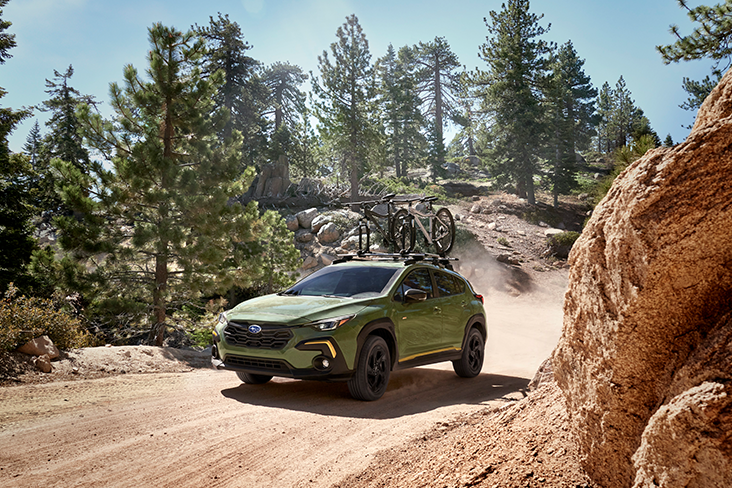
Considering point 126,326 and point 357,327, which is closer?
point 357,327

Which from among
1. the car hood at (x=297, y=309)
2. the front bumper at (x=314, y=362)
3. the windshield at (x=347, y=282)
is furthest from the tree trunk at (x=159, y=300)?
the front bumper at (x=314, y=362)

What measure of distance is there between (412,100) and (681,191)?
Answer: 49.1 meters

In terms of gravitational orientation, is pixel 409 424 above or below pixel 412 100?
below

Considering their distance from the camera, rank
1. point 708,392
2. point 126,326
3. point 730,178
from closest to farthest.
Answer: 1. point 708,392
2. point 730,178
3. point 126,326

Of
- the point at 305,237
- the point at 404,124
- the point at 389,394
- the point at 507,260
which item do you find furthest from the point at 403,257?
the point at 404,124

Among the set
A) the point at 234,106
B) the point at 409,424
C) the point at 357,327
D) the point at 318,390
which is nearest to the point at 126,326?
the point at 318,390

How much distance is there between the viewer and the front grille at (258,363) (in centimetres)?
605

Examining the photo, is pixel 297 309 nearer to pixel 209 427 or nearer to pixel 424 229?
pixel 209 427

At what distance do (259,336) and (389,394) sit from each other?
1939 mm

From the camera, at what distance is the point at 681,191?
2.12 metres

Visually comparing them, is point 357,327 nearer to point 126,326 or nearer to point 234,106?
point 126,326

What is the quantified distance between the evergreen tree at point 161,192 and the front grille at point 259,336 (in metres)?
6.88

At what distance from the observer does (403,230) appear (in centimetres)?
1043

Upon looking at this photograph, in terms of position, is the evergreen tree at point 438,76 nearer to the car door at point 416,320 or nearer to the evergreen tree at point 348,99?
the evergreen tree at point 348,99
